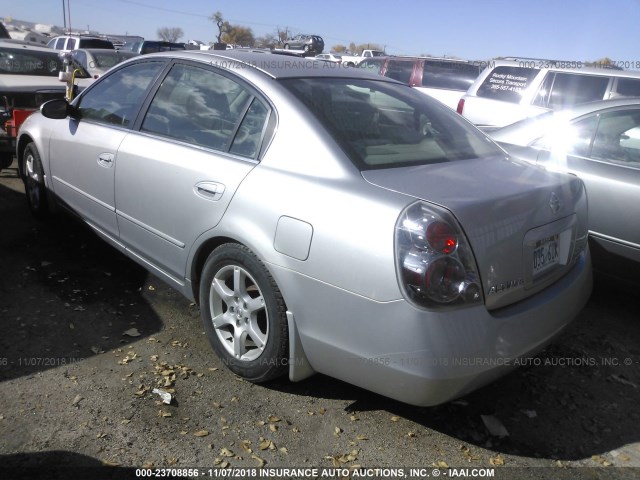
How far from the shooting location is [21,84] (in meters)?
7.25

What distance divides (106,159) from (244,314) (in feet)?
5.38

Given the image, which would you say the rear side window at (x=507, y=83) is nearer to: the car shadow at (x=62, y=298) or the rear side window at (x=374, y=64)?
the rear side window at (x=374, y=64)

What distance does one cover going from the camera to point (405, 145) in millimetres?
3039

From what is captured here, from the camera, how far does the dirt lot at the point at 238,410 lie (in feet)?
8.33

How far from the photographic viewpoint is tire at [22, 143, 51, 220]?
493cm

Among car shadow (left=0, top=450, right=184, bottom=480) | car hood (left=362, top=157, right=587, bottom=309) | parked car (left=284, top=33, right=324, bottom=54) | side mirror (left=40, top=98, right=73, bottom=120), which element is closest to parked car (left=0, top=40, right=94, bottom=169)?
side mirror (left=40, top=98, right=73, bottom=120)

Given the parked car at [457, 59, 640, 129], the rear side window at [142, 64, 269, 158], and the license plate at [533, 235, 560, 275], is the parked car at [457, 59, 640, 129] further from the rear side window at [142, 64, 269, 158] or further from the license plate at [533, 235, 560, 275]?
the rear side window at [142, 64, 269, 158]

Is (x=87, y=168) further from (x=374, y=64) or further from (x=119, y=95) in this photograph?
(x=374, y=64)

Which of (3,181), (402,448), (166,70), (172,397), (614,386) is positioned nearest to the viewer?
(402,448)

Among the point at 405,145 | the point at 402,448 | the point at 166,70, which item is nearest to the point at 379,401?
the point at 402,448

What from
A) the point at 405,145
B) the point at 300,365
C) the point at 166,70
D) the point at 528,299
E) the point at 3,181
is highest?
the point at 166,70

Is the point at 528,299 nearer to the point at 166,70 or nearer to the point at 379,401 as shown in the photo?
the point at 379,401

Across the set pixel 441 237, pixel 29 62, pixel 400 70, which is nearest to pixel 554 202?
pixel 441 237

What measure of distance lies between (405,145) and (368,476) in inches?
64.7
